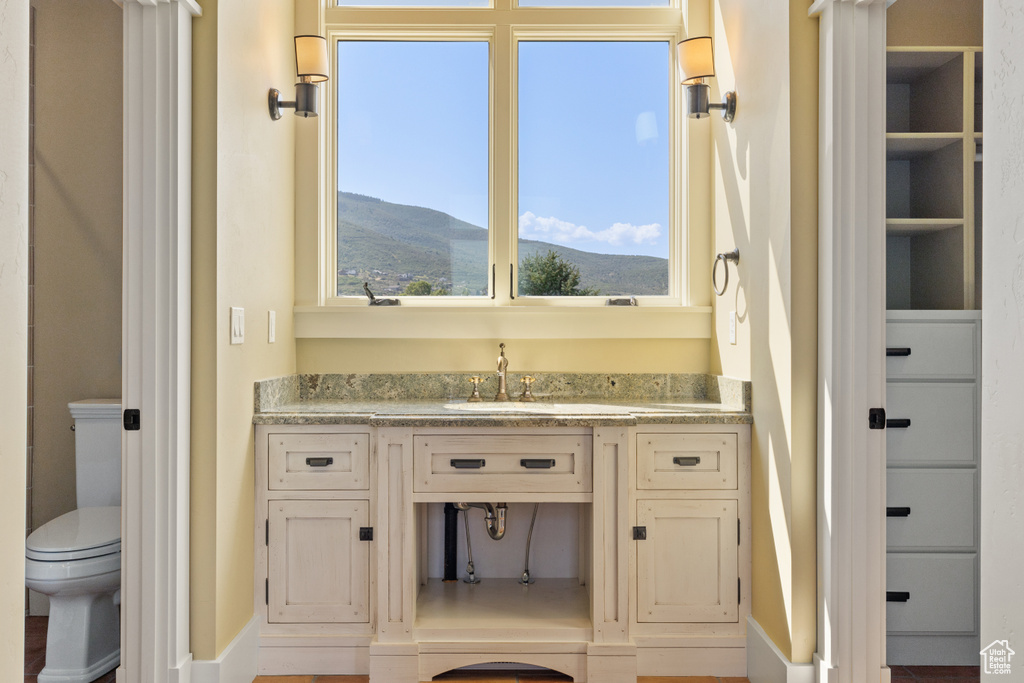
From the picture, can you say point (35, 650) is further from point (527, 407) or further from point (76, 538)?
point (527, 407)

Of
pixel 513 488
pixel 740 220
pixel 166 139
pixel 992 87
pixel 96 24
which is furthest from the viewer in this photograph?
pixel 96 24

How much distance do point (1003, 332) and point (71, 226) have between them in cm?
304

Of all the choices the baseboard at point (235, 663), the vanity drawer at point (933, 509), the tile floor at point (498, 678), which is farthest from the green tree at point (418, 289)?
the vanity drawer at point (933, 509)

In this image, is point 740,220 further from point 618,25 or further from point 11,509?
point 11,509

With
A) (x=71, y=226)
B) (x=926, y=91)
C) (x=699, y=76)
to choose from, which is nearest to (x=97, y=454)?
(x=71, y=226)

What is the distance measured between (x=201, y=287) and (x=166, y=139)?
411 millimetres

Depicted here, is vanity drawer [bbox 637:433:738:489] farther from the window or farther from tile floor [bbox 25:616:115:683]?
tile floor [bbox 25:616:115:683]

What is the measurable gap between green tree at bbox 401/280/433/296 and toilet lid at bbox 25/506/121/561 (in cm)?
132

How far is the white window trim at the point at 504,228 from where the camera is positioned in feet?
9.03

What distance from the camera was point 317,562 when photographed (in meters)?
2.27

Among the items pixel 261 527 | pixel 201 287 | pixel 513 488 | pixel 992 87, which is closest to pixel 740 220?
pixel 513 488

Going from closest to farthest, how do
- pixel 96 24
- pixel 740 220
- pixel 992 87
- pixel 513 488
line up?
1. pixel 992 87
2. pixel 513 488
3. pixel 740 220
4. pixel 96 24

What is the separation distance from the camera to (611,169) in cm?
288

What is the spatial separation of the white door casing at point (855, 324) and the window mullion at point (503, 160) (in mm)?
1289
